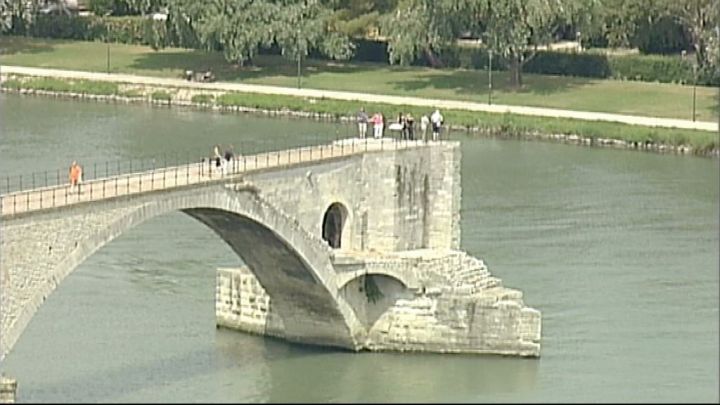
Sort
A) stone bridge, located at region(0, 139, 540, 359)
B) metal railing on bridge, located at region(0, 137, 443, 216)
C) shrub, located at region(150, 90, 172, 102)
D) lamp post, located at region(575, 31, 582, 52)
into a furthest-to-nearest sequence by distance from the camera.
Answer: lamp post, located at region(575, 31, 582, 52) → shrub, located at region(150, 90, 172, 102) → stone bridge, located at region(0, 139, 540, 359) → metal railing on bridge, located at region(0, 137, 443, 216)

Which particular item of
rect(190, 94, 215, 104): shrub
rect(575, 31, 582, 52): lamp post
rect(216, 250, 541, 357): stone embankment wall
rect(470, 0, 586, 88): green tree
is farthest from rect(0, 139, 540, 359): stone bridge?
rect(575, 31, 582, 52): lamp post

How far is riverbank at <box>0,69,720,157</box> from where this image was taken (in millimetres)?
93688

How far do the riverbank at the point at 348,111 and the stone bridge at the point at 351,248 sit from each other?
31139 mm

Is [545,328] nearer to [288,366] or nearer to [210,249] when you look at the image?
[288,366]

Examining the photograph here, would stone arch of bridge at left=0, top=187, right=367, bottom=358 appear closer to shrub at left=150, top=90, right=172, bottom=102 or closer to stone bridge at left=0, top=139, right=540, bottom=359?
stone bridge at left=0, top=139, right=540, bottom=359

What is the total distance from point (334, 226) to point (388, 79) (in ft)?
157

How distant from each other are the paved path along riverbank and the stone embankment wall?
3434 cm

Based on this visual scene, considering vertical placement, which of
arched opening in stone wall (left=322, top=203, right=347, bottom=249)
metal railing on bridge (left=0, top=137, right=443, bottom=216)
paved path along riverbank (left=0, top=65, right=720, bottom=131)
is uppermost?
metal railing on bridge (left=0, top=137, right=443, bottom=216)

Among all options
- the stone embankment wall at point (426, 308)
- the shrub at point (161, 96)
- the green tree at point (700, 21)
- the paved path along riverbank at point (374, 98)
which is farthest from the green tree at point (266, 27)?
the stone embankment wall at point (426, 308)

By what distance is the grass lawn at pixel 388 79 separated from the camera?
102m

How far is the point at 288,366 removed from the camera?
58312mm

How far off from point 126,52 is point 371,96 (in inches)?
749

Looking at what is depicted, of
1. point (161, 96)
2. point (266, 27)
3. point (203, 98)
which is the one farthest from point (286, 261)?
point (266, 27)

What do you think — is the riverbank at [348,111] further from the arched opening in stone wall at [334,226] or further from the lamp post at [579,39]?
the arched opening in stone wall at [334,226]
